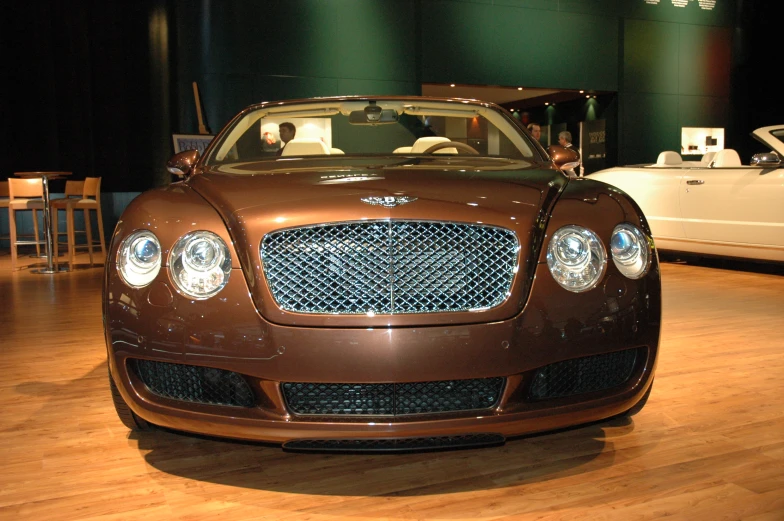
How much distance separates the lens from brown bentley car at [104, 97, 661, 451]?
5.55 ft

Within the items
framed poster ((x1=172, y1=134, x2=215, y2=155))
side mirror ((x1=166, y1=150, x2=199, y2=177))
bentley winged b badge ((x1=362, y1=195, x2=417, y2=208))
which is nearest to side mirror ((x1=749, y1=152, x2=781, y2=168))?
side mirror ((x1=166, y1=150, x2=199, y2=177))

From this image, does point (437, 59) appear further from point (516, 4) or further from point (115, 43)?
point (115, 43)

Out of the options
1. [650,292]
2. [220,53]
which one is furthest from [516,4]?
[650,292]

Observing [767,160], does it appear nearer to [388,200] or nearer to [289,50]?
[388,200]

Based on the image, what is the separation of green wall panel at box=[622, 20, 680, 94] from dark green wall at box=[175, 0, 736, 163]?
2 cm

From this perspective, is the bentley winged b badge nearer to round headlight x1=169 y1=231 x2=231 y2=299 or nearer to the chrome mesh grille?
the chrome mesh grille

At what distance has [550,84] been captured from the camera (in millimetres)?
12102

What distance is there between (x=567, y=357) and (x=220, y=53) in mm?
9092

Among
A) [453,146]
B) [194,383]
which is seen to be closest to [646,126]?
[453,146]

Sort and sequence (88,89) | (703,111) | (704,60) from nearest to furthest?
(88,89)
(704,60)
(703,111)

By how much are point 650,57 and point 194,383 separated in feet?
Result: 41.8

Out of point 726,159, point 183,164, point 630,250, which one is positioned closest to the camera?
point 630,250

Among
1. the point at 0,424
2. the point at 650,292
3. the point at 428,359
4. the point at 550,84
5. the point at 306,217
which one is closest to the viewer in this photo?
the point at 428,359

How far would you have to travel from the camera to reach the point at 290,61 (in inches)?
405
